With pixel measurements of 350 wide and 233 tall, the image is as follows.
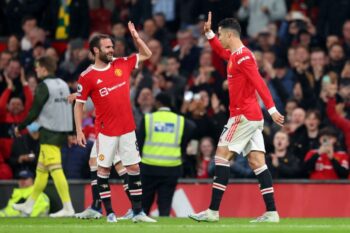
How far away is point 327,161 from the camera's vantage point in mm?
19141

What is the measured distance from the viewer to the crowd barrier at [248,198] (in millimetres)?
18812

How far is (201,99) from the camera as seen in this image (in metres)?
21.2

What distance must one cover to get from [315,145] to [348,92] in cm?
148

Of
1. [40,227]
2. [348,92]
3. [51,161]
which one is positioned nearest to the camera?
[40,227]

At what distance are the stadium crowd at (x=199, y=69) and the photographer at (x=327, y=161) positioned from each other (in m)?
0.02

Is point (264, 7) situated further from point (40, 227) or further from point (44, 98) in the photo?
point (40, 227)

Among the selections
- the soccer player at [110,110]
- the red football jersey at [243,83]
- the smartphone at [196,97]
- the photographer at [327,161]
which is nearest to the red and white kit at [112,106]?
the soccer player at [110,110]

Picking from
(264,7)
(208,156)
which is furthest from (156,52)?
(208,156)

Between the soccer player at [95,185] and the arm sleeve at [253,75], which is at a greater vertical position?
the arm sleeve at [253,75]

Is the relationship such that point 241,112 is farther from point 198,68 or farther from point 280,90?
point 198,68

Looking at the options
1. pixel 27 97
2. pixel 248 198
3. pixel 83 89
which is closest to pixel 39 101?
pixel 83 89

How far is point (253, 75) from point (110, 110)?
71.4 inches

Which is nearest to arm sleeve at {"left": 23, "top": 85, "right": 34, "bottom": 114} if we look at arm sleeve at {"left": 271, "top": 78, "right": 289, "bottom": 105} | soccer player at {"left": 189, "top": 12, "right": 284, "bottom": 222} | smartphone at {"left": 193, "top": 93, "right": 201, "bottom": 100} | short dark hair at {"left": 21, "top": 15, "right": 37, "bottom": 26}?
smartphone at {"left": 193, "top": 93, "right": 201, "bottom": 100}

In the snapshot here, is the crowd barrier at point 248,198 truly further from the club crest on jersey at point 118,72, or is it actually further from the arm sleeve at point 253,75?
the arm sleeve at point 253,75
